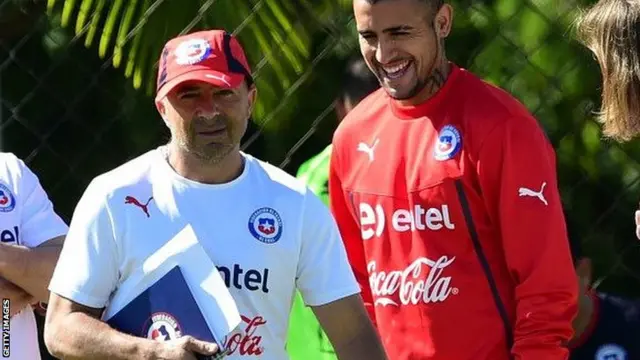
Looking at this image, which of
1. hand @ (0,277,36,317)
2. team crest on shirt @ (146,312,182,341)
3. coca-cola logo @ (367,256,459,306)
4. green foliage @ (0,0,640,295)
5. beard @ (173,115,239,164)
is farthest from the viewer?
green foliage @ (0,0,640,295)

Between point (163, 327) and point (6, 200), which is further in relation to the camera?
point (6, 200)

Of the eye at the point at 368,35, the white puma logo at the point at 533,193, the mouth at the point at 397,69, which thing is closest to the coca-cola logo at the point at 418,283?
the white puma logo at the point at 533,193

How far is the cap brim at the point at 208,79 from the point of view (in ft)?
11.6

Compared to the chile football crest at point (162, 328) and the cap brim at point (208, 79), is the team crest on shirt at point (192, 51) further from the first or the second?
the chile football crest at point (162, 328)

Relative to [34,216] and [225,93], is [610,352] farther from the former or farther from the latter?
[34,216]

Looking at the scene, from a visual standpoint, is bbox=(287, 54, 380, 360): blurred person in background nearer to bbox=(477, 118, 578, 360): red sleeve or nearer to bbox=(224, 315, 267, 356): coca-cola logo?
bbox=(477, 118, 578, 360): red sleeve

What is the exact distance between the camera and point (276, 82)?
4590 mm

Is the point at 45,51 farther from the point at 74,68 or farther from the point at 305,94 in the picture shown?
the point at 305,94

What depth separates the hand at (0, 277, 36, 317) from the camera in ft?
12.8

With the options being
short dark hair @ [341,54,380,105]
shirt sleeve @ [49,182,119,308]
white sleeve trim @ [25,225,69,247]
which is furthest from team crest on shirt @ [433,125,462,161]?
white sleeve trim @ [25,225,69,247]

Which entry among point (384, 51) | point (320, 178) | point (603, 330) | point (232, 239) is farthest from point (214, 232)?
point (603, 330)

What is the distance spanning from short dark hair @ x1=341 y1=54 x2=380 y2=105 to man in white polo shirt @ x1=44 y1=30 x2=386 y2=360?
2.98 feet

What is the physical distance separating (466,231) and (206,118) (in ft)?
2.21

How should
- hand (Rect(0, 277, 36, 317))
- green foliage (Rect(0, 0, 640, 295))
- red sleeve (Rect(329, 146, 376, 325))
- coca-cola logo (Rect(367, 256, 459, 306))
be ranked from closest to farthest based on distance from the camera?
coca-cola logo (Rect(367, 256, 459, 306)) < hand (Rect(0, 277, 36, 317)) < red sleeve (Rect(329, 146, 376, 325)) < green foliage (Rect(0, 0, 640, 295))
